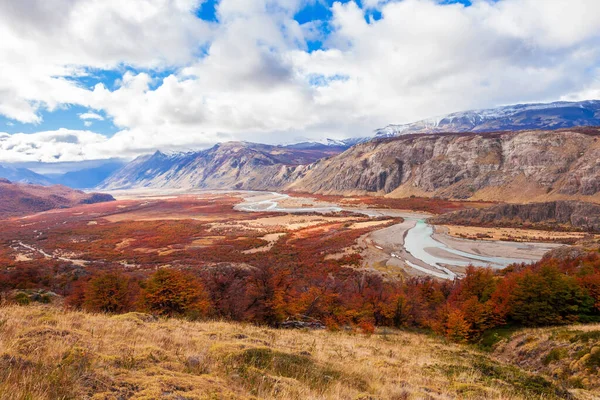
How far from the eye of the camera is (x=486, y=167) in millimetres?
138625

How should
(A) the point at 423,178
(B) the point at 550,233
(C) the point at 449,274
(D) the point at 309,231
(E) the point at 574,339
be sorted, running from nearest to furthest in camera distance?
1. (E) the point at 574,339
2. (C) the point at 449,274
3. (B) the point at 550,233
4. (D) the point at 309,231
5. (A) the point at 423,178

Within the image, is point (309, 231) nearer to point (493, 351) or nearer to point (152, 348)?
point (493, 351)

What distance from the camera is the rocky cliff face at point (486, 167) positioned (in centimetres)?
10994

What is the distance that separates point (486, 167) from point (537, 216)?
2386 inches

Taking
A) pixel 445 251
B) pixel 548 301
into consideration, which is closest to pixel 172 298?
pixel 548 301

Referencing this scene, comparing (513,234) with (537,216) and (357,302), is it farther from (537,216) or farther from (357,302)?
(357,302)

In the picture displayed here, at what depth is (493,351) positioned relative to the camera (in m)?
20.7

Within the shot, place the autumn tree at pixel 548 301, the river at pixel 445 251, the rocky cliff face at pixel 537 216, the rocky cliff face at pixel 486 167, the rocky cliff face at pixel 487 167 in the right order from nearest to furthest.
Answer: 1. the autumn tree at pixel 548 301
2. the river at pixel 445 251
3. the rocky cliff face at pixel 537 216
4. the rocky cliff face at pixel 487 167
5. the rocky cliff face at pixel 486 167

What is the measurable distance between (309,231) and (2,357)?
263 feet

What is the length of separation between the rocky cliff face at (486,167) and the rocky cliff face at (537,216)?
25.2 m

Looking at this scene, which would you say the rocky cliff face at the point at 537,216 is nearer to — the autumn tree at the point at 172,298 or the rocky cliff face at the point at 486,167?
the rocky cliff face at the point at 486,167

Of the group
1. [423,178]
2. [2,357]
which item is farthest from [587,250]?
[423,178]

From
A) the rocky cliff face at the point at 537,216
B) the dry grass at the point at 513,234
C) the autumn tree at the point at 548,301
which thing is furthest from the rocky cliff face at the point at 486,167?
the autumn tree at the point at 548,301

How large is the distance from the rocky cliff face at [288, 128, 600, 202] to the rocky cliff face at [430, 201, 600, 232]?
82.8 feet
